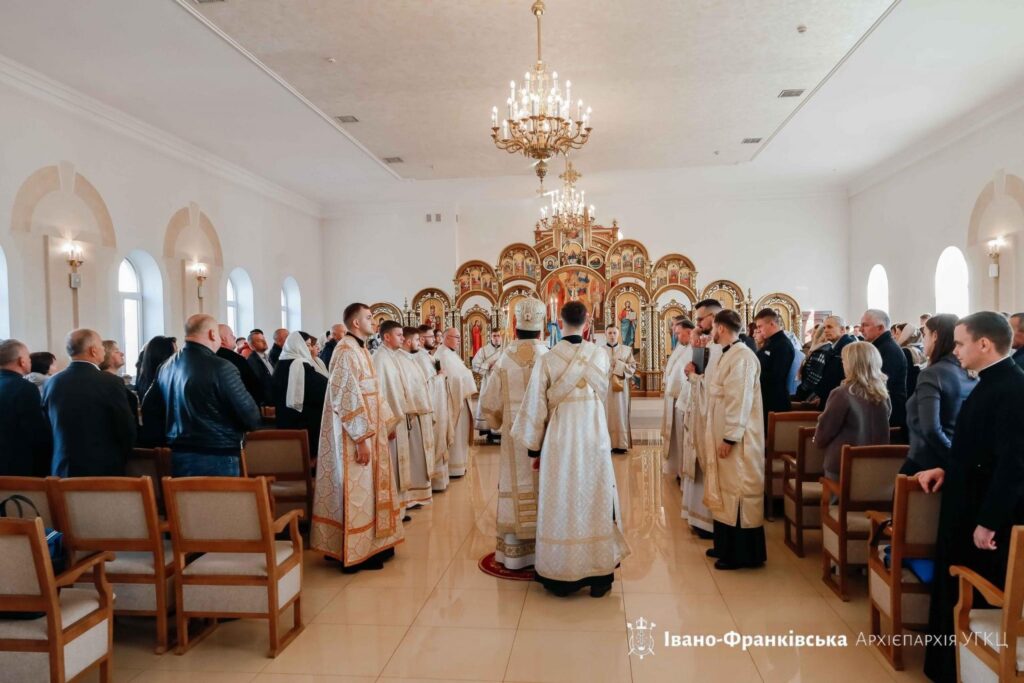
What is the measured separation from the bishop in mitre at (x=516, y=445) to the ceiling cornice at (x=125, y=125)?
7.16 metres

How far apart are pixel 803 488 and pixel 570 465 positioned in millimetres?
2140

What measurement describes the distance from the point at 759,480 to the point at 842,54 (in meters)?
5.64

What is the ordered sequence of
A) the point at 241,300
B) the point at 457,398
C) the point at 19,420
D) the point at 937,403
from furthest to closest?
the point at 241,300, the point at 457,398, the point at 19,420, the point at 937,403

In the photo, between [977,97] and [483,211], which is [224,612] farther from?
[483,211]

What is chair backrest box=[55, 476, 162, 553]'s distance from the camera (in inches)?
144

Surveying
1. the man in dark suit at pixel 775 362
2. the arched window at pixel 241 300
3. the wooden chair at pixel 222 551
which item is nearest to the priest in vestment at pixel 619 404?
the man in dark suit at pixel 775 362

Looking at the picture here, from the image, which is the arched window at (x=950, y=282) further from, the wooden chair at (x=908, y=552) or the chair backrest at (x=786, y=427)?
the wooden chair at (x=908, y=552)

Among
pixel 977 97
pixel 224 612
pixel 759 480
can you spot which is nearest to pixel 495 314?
pixel 977 97

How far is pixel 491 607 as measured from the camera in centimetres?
445

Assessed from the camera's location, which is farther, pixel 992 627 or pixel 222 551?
pixel 222 551

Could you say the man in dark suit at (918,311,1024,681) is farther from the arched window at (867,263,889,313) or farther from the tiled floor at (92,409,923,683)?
the arched window at (867,263,889,313)

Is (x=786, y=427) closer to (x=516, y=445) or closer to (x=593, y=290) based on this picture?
(x=516, y=445)

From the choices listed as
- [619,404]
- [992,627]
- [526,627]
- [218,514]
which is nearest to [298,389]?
[218,514]

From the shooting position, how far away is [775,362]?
6.40 m
